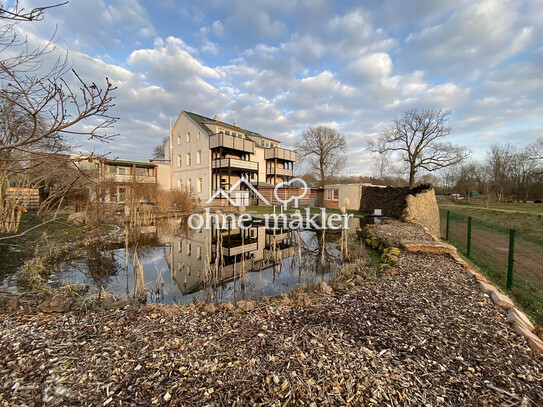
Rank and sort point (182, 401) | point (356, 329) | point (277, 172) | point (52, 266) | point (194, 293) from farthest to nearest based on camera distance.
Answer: point (277, 172), point (52, 266), point (194, 293), point (356, 329), point (182, 401)

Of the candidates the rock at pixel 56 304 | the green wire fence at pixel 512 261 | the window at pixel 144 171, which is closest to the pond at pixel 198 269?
the rock at pixel 56 304

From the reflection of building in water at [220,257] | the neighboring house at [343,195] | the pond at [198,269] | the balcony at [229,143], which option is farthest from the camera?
the balcony at [229,143]

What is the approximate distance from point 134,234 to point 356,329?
9681 millimetres

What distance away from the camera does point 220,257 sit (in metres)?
6.80

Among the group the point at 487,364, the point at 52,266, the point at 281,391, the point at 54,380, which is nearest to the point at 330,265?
the point at 487,364

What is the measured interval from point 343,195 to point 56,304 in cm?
2053

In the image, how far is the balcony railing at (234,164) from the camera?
22.1m

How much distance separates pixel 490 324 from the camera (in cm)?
266

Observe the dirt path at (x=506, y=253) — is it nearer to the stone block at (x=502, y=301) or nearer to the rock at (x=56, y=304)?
the stone block at (x=502, y=301)

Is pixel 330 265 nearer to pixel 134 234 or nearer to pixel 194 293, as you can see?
pixel 194 293

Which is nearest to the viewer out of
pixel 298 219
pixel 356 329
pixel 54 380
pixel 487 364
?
pixel 54 380

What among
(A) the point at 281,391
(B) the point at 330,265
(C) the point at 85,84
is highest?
(C) the point at 85,84

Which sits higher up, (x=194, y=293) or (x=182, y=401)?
(x=182, y=401)

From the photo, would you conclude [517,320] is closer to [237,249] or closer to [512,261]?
[512,261]
